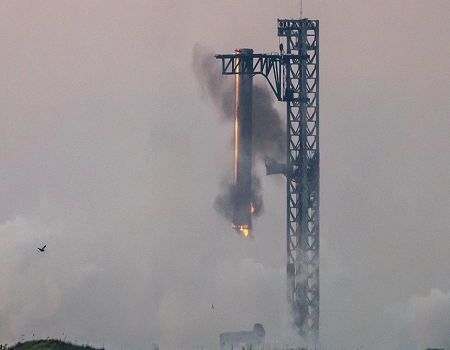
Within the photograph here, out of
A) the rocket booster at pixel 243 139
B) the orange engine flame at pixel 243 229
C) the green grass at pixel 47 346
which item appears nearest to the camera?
the green grass at pixel 47 346

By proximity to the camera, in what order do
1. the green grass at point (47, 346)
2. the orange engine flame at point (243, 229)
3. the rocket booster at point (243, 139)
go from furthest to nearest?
the orange engine flame at point (243, 229)
the rocket booster at point (243, 139)
the green grass at point (47, 346)

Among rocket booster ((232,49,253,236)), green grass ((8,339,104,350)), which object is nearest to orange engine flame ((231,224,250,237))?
rocket booster ((232,49,253,236))

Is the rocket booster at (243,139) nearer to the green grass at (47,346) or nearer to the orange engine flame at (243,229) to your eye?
the orange engine flame at (243,229)

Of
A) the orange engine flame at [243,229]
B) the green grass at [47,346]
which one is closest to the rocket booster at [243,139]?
the orange engine flame at [243,229]

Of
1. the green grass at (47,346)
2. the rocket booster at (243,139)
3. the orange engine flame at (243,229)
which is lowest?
the green grass at (47,346)

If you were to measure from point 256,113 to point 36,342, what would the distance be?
3504 cm

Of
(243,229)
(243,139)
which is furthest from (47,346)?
(243,139)

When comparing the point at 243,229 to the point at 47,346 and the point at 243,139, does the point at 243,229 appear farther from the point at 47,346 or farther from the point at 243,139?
the point at 47,346

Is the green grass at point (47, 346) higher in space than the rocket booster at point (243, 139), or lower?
lower

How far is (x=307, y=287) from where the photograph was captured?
340ft

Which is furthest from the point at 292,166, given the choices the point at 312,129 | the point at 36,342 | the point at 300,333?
the point at 36,342

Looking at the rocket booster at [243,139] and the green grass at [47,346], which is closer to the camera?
the green grass at [47,346]

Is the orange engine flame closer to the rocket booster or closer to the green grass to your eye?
the rocket booster

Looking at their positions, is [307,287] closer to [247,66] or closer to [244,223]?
[244,223]
